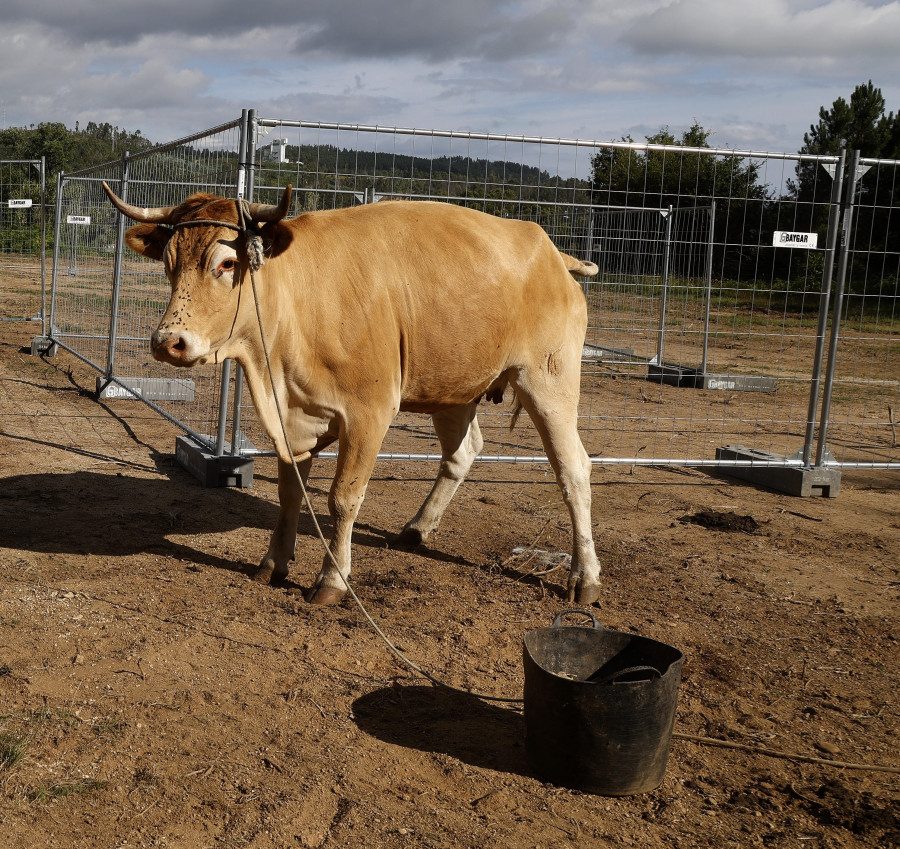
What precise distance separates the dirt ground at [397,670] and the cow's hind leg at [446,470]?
181 millimetres

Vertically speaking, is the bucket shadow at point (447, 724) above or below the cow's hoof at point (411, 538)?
below

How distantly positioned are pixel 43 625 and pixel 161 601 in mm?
648

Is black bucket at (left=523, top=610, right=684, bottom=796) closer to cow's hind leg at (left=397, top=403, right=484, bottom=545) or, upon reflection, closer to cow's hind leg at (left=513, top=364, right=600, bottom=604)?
cow's hind leg at (left=513, top=364, right=600, bottom=604)

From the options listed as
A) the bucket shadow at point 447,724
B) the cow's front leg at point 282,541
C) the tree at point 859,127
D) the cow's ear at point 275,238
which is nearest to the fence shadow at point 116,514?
the cow's front leg at point 282,541

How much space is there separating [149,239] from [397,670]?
257 centimetres

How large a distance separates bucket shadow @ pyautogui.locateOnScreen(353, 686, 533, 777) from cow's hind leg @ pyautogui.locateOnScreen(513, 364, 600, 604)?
161cm

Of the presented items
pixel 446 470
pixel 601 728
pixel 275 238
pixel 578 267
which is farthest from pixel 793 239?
pixel 601 728

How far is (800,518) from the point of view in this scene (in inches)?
323

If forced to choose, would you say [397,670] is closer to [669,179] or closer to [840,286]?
[840,286]

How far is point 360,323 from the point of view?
5305 mm

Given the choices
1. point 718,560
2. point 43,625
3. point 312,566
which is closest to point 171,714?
point 43,625

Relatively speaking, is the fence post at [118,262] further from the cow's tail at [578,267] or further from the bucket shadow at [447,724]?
the bucket shadow at [447,724]

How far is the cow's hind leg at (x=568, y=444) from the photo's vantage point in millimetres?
5918

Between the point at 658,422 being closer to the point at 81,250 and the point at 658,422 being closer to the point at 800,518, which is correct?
the point at 800,518
